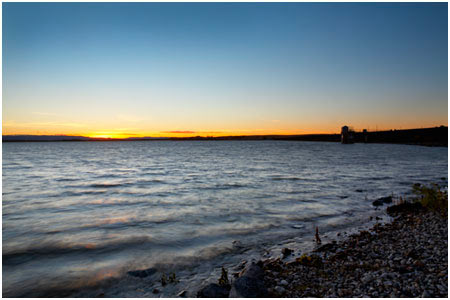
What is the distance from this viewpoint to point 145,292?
7102 mm

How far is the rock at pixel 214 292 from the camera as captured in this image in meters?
6.51

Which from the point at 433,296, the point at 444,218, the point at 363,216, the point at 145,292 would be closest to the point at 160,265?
the point at 145,292

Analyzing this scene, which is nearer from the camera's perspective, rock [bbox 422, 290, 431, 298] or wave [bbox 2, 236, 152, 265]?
rock [bbox 422, 290, 431, 298]

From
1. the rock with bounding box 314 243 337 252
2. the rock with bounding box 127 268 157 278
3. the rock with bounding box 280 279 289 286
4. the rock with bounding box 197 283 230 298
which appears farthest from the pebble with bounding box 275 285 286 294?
the rock with bounding box 127 268 157 278

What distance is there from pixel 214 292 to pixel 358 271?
375 cm

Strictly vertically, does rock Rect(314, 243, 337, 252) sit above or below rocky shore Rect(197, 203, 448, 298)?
below

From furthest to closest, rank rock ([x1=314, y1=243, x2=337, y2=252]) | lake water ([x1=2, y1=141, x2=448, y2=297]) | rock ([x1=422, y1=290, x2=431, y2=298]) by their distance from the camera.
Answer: rock ([x1=314, y1=243, x2=337, y2=252]), lake water ([x1=2, y1=141, x2=448, y2=297]), rock ([x1=422, y1=290, x2=431, y2=298])

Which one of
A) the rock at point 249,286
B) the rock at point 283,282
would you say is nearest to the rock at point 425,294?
the rock at point 283,282

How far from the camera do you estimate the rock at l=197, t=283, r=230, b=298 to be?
6512 mm

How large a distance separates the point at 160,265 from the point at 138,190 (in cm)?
1517

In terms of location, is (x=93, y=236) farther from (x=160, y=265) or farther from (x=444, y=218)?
(x=444, y=218)

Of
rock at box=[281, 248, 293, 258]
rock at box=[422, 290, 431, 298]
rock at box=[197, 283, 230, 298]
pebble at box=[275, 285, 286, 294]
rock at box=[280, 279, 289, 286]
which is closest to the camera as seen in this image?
rock at box=[422, 290, 431, 298]

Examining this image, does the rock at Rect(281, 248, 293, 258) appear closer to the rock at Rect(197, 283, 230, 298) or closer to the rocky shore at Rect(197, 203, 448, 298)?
the rocky shore at Rect(197, 203, 448, 298)

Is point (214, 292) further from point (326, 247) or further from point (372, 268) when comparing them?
point (326, 247)
